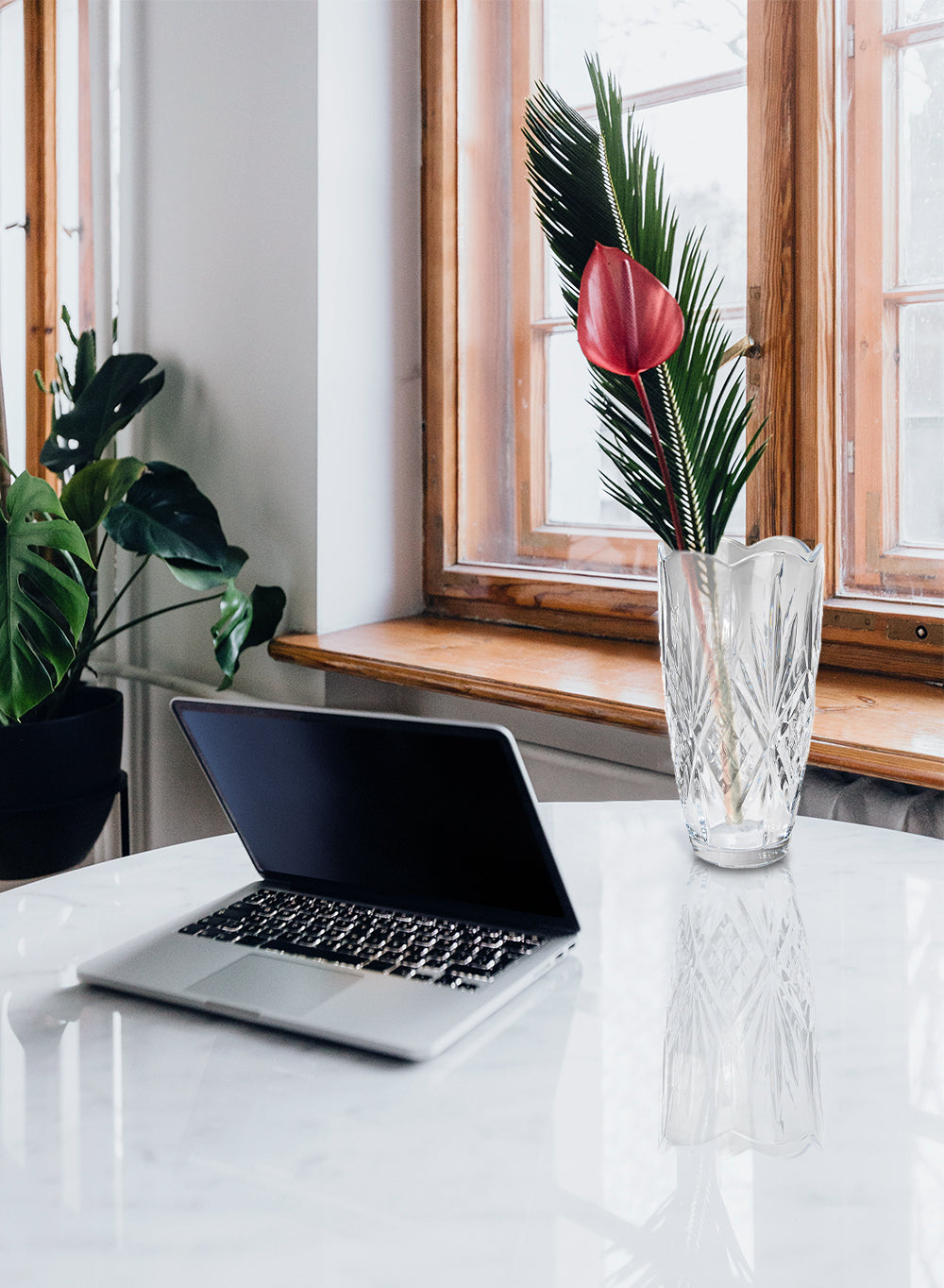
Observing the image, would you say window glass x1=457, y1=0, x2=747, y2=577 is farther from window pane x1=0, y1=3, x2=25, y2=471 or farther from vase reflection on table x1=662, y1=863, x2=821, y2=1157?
window pane x1=0, y1=3, x2=25, y2=471

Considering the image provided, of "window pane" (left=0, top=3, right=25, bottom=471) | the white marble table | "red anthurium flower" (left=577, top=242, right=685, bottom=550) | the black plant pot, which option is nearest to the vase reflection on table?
the white marble table

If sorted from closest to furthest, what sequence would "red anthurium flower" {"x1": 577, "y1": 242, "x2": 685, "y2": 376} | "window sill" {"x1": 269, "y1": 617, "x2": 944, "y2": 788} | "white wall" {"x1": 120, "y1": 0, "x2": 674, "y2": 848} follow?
"red anthurium flower" {"x1": 577, "y1": 242, "x2": 685, "y2": 376} < "window sill" {"x1": 269, "y1": 617, "x2": 944, "y2": 788} < "white wall" {"x1": 120, "y1": 0, "x2": 674, "y2": 848}

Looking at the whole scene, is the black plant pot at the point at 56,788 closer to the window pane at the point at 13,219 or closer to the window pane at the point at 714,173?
the window pane at the point at 714,173

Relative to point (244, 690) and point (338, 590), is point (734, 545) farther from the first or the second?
point (244, 690)

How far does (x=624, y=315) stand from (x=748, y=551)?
203 millimetres

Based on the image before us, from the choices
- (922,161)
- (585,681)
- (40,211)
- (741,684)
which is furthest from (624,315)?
(40,211)

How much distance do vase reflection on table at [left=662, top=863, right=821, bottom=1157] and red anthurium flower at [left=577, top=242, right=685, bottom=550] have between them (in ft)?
1.18

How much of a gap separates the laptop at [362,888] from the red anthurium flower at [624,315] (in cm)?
26

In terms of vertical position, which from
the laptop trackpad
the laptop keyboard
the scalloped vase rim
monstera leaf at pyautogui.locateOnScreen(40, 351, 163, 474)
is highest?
monstera leaf at pyautogui.locateOnScreen(40, 351, 163, 474)

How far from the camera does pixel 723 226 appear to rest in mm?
1573

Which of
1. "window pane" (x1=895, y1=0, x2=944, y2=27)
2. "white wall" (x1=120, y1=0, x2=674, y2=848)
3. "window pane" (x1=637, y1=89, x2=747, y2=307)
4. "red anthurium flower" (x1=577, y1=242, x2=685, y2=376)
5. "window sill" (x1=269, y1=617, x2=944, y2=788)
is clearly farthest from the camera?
"white wall" (x1=120, y1=0, x2=674, y2=848)

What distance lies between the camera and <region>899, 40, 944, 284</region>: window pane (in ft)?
4.48

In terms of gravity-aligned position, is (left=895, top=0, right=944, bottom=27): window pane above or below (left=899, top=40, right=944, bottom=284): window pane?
above

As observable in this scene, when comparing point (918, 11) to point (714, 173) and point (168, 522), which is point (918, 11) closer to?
point (714, 173)
